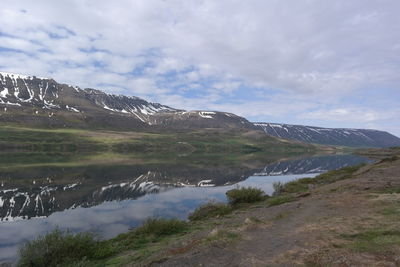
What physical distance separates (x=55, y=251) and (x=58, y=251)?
0.52ft

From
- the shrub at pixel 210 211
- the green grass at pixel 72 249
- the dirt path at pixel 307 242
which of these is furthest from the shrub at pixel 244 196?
the green grass at pixel 72 249

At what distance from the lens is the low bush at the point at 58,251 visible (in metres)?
17.2

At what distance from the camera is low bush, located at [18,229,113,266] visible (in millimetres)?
17188

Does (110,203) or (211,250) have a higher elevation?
(211,250)

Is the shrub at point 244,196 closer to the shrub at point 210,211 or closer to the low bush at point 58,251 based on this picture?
the shrub at point 210,211

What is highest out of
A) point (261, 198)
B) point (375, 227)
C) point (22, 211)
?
point (375, 227)

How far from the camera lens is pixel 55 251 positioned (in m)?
17.6

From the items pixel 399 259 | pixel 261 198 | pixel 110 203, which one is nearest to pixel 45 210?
pixel 110 203

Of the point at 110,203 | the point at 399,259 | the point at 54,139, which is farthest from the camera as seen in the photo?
the point at 54,139

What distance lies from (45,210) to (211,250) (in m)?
32.2

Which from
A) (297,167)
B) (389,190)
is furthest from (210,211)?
(297,167)

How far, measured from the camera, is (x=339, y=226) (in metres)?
17.5

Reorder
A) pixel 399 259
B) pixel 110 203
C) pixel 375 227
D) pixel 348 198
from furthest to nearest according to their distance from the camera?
pixel 110 203 < pixel 348 198 < pixel 375 227 < pixel 399 259

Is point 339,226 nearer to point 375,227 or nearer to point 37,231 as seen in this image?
point 375,227
